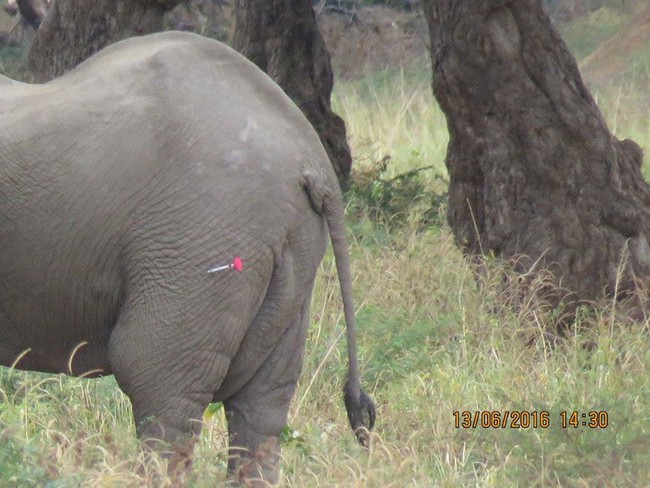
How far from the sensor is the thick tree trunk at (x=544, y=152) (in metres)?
6.73

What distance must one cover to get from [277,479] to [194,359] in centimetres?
60

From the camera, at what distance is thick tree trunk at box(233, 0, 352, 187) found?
10453 mm

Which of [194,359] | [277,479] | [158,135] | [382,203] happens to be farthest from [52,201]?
[382,203]

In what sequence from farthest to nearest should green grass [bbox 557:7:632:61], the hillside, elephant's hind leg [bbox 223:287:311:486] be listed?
green grass [bbox 557:7:632:61] → the hillside → elephant's hind leg [bbox 223:287:311:486]

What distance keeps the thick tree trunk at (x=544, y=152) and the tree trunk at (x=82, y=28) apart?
2031 mm

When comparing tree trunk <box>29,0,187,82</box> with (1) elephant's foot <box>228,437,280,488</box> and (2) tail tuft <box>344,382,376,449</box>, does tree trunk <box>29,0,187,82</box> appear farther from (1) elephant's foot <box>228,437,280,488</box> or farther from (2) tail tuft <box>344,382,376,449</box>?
(1) elephant's foot <box>228,437,280,488</box>

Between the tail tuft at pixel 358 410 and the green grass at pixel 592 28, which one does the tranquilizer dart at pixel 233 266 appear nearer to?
the tail tuft at pixel 358 410

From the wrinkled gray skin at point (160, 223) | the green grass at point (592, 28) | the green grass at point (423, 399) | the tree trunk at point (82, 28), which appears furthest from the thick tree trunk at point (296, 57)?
the green grass at point (592, 28)

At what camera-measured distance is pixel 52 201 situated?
4082mm

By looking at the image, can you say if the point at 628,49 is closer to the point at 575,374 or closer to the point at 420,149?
the point at 420,149

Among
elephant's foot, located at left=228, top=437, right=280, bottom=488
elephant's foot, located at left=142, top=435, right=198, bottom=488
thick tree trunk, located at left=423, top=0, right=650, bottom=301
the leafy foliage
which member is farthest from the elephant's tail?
the leafy foliage

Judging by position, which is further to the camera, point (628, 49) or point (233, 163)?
point (628, 49)
